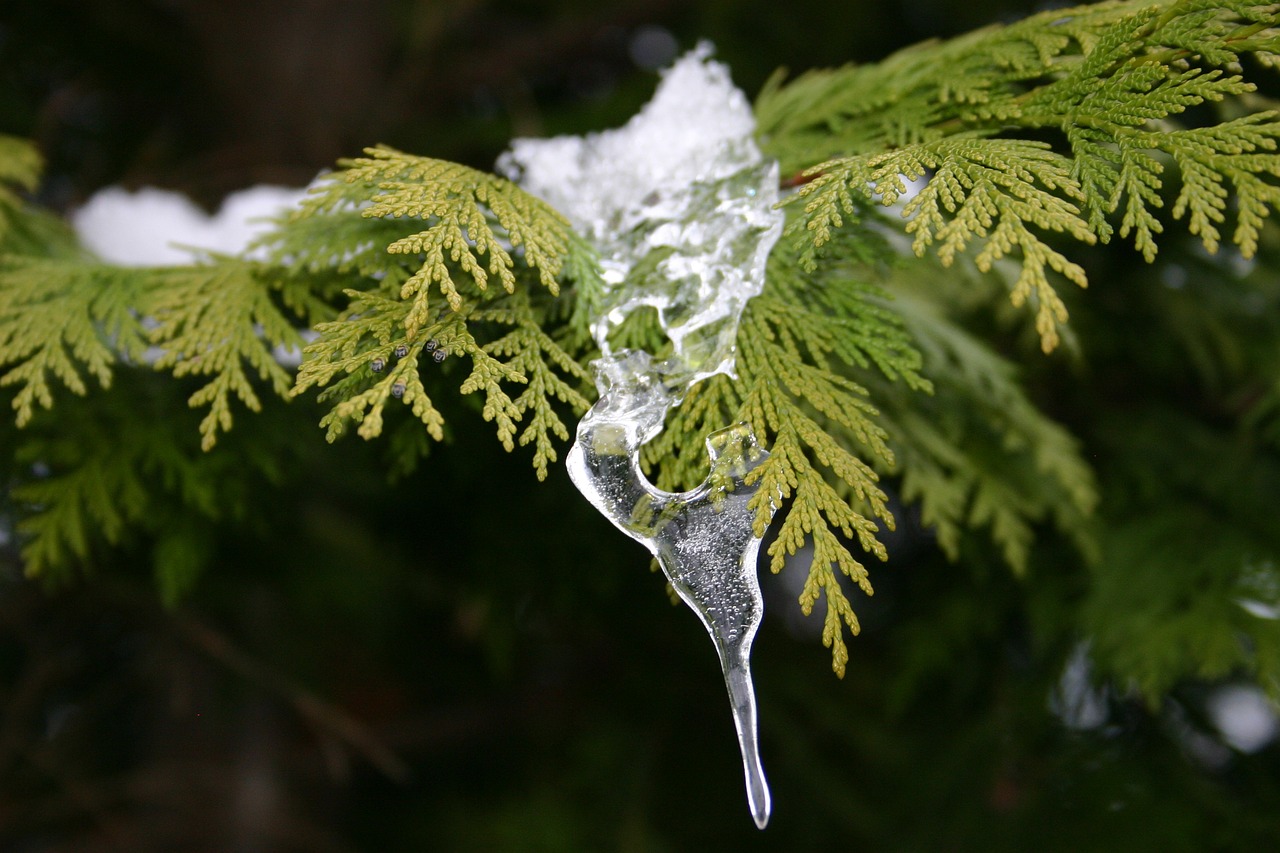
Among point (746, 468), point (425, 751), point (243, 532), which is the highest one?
point (746, 468)

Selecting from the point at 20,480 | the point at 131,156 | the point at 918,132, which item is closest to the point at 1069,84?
the point at 918,132

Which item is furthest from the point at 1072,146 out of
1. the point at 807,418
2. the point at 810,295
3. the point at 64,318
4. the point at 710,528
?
the point at 64,318

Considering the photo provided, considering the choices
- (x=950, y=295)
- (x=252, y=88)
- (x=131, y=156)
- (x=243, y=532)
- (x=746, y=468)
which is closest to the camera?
(x=746, y=468)

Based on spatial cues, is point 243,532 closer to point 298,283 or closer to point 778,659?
point 298,283

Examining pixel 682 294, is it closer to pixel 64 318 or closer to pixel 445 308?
pixel 445 308

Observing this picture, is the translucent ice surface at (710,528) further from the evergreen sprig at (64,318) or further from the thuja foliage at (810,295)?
the evergreen sprig at (64,318)

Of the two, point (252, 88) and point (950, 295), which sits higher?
point (252, 88)
